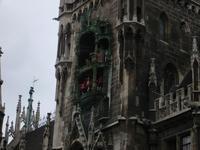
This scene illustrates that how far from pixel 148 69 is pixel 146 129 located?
12.6ft

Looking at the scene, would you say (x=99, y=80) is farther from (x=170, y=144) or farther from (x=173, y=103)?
(x=170, y=144)

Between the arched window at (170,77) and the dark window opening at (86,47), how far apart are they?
4957mm

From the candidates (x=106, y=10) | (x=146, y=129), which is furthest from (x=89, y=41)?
(x=146, y=129)

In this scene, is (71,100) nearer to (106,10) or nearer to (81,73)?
(81,73)

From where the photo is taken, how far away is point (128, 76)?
106 ft

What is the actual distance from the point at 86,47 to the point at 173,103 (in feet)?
28.2

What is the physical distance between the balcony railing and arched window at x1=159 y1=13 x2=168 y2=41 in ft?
17.3

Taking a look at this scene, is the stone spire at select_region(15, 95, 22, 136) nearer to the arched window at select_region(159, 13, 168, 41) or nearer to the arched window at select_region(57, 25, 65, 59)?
the arched window at select_region(57, 25, 65, 59)

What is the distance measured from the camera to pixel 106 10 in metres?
36.6

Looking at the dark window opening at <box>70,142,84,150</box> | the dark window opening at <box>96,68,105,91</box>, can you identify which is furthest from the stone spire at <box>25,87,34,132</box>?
the dark window opening at <box>96,68,105,91</box>

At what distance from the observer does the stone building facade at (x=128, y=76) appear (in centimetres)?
3088

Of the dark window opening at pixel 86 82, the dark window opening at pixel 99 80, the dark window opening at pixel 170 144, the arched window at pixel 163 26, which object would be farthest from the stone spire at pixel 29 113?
the dark window opening at pixel 170 144

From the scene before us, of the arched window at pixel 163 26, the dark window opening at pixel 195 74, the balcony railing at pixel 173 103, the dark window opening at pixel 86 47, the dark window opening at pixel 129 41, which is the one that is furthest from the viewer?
the dark window opening at pixel 86 47

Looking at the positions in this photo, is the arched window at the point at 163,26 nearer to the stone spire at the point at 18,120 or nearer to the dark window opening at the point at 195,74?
the dark window opening at the point at 195,74
